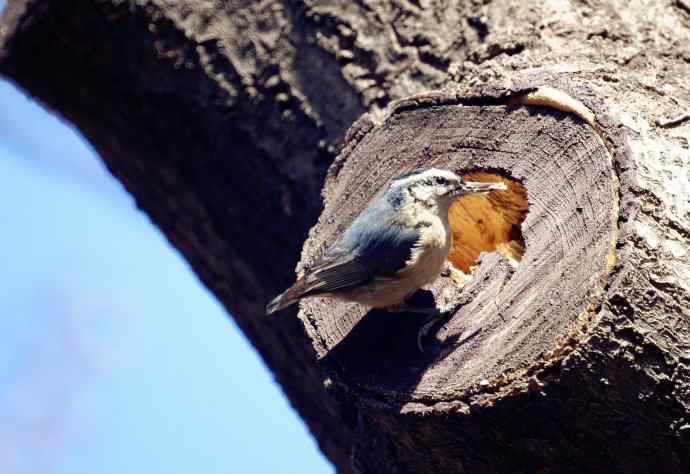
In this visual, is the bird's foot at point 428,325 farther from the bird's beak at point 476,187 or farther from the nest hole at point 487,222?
the bird's beak at point 476,187

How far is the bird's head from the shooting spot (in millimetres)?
2926

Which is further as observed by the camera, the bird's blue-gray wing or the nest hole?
the nest hole

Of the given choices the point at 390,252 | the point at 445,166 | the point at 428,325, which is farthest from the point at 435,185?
the point at 428,325

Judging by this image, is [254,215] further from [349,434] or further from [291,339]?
[349,434]

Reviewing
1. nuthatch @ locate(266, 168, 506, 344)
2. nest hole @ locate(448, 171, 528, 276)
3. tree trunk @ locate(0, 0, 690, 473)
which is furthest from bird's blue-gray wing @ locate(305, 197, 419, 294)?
nest hole @ locate(448, 171, 528, 276)

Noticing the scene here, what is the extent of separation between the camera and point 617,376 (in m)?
2.32

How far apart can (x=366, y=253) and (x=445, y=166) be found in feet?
1.22

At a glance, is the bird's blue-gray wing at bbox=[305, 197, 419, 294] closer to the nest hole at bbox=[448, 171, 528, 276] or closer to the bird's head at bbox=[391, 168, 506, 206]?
the bird's head at bbox=[391, 168, 506, 206]

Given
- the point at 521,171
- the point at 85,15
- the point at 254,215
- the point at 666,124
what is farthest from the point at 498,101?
the point at 85,15

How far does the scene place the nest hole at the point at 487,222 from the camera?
304 cm

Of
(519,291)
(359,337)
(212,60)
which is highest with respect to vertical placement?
(212,60)

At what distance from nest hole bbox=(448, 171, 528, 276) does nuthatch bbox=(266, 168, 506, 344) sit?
0.12 metres

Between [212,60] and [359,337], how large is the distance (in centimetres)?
182

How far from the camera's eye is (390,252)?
9.82 feet
